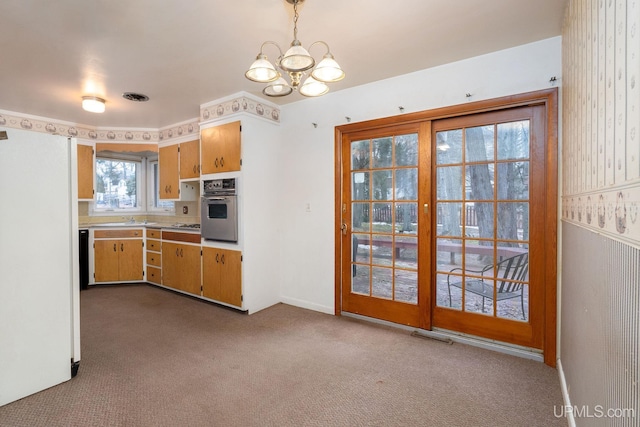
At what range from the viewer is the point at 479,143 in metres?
2.65

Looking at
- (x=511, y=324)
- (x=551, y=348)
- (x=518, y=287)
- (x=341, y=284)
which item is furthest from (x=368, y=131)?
(x=551, y=348)

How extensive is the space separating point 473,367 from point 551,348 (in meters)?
0.62

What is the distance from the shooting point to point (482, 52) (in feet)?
8.23

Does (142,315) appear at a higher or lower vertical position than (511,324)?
lower

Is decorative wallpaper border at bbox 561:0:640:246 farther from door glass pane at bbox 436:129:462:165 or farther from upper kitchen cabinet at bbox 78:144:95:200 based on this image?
upper kitchen cabinet at bbox 78:144:95:200

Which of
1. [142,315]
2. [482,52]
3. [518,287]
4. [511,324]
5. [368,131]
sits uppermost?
[482,52]

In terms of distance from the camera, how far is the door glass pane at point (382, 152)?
3094mm

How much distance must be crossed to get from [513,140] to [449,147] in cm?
50

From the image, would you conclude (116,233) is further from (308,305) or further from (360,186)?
(360,186)

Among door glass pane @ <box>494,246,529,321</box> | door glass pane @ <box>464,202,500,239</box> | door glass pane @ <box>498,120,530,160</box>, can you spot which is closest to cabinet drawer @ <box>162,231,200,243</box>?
door glass pane @ <box>464,202,500,239</box>

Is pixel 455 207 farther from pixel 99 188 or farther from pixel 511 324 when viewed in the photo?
pixel 99 188

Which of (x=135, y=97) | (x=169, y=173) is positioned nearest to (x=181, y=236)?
(x=169, y=173)

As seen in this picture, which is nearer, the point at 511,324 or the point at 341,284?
the point at 511,324

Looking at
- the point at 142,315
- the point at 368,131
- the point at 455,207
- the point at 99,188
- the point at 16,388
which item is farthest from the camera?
the point at 99,188
